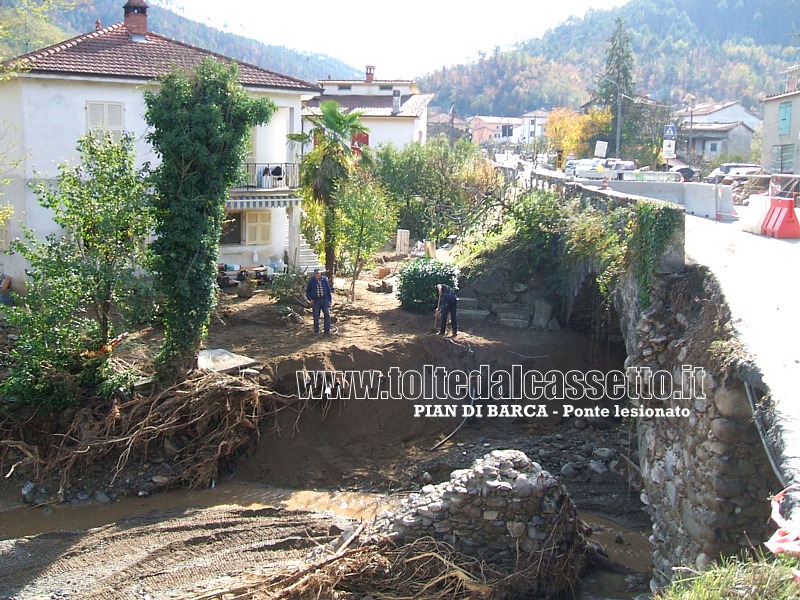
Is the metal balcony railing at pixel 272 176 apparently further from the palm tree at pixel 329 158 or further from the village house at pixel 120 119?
the palm tree at pixel 329 158

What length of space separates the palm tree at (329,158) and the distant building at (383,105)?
13377 mm

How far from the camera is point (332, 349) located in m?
19.1

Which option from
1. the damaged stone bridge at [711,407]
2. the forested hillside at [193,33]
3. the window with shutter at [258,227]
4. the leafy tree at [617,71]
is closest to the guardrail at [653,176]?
the window with shutter at [258,227]

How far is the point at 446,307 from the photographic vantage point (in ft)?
65.8

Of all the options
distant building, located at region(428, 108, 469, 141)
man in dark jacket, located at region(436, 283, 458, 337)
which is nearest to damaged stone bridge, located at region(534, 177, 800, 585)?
man in dark jacket, located at region(436, 283, 458, 337)

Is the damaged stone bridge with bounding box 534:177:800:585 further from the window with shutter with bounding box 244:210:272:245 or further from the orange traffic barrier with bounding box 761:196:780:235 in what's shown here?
the window with shutter with bounding box 244:210:272:245

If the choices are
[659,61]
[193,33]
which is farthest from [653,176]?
[659,61]

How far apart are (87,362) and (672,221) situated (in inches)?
474

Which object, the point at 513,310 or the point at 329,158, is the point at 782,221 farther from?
the point at 329,158

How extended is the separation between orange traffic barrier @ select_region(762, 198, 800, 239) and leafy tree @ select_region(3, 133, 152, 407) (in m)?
13.4

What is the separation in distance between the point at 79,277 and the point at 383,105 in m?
31.3

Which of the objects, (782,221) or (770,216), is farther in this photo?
(770,216)

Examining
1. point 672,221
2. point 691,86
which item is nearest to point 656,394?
point 672,221

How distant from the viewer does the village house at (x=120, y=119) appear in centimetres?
2303
